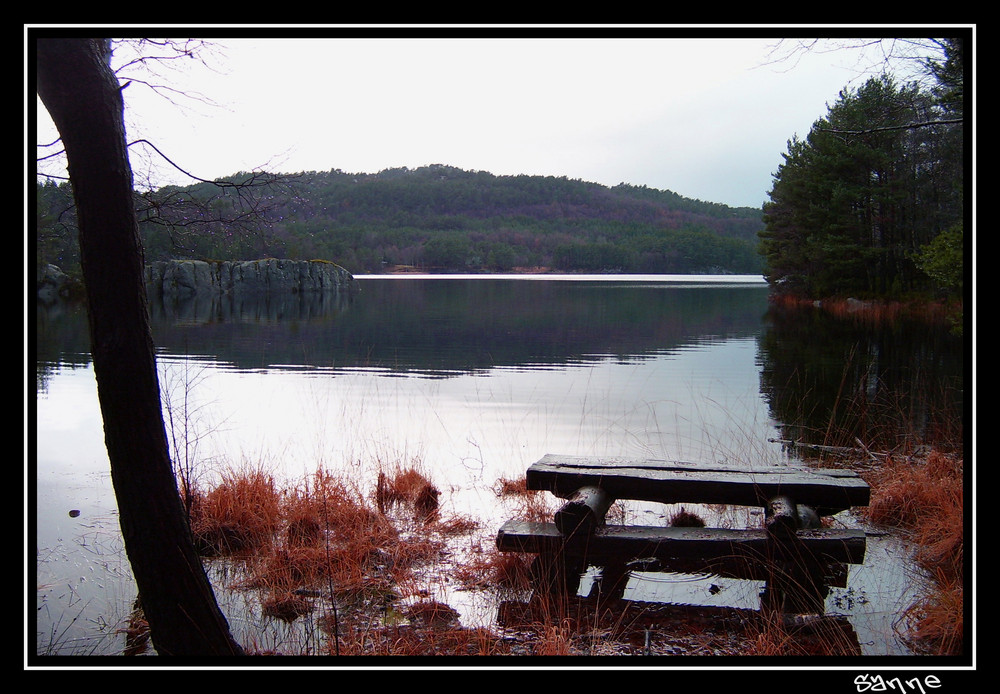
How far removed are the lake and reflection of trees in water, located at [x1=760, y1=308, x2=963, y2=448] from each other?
9cm

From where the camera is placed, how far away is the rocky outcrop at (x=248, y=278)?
151ft

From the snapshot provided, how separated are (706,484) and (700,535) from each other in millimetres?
349

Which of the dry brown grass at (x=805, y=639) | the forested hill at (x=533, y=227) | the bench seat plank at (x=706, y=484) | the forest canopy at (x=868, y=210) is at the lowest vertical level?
the dry brown grass at (x=805, y=639)

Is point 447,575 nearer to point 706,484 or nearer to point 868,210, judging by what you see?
point 706,484

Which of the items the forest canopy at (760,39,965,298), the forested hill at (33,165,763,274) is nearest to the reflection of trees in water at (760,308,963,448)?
the forest canopy at (760,39,965,298)

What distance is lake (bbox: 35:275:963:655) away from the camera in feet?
18.0

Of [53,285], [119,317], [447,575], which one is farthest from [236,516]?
[53,285]

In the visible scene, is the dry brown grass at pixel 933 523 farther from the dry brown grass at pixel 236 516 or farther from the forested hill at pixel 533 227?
the forested hill at pixel 533 227

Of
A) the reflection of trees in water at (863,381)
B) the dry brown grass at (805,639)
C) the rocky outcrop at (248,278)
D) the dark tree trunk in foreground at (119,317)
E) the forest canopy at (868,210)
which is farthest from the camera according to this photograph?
the rocky outcrop at (248,278)

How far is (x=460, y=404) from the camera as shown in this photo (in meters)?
13.0

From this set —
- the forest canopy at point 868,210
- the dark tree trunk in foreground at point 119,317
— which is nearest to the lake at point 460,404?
the dark tree trunk in foreground at point 119,317

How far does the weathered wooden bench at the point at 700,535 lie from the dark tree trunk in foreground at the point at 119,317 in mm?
2217
